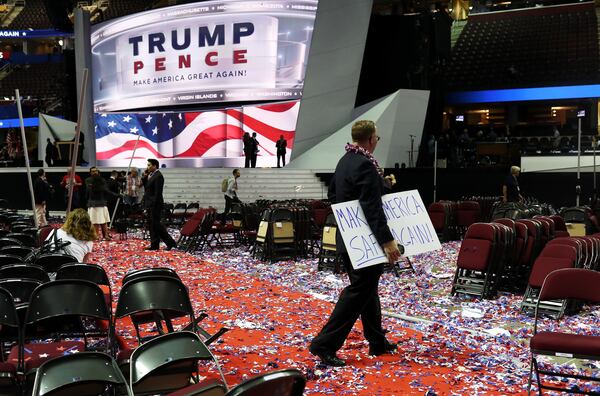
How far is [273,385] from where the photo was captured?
2.37m

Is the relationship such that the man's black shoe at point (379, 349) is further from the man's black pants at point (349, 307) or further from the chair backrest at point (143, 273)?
the chair backrest at point (143, 273)

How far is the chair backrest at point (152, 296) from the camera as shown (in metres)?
4.25

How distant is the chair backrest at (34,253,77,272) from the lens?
5.57 meters

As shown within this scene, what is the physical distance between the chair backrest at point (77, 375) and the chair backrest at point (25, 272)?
212cm

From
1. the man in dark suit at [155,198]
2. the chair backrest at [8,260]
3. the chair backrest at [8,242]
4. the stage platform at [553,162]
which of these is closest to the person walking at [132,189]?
the man in dark suit at [155,198]

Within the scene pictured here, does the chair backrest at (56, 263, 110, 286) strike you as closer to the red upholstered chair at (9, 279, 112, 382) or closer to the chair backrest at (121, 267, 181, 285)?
the chair backrest at (121, 267, 181, 285)

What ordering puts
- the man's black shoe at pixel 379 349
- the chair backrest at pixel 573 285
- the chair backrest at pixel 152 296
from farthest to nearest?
the man's black shoe at pixel 379 349 → the chair backrest at pixel 573 285 → the chair backrest at pixel 152 296

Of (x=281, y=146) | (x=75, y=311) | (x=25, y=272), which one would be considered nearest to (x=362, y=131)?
(x=75, y=311)

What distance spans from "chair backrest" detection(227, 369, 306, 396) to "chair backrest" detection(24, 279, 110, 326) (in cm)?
195

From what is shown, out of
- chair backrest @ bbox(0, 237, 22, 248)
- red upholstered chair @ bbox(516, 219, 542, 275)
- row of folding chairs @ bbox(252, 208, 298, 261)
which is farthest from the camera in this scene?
row of folding chairs @ bbox(252, 208, 298, 261)

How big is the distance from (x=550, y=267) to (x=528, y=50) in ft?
85.8

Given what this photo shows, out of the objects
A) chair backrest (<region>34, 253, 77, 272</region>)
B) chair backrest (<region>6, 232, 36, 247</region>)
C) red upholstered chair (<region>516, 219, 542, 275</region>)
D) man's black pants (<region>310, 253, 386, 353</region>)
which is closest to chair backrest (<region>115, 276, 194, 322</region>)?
man's black pants (<region>310, 253, 386, 353</region>)

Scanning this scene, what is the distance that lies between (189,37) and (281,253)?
15.5 m

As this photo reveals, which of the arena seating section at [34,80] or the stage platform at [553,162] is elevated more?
the arena seating section at [34,80]
